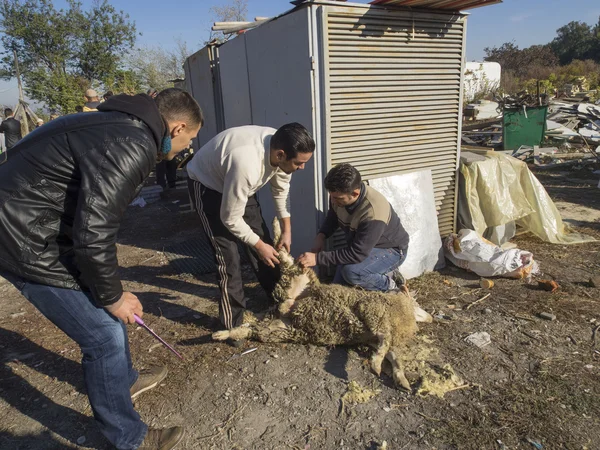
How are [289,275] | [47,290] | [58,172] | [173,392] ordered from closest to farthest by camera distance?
[58,172], [47,290], [173,392], [289,275]

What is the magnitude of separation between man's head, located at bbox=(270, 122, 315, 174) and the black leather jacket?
3.62 feet

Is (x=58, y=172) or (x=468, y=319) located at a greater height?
(x=58, y=172)

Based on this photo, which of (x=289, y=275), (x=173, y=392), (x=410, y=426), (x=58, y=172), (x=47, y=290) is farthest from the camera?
(x=289, y=275)

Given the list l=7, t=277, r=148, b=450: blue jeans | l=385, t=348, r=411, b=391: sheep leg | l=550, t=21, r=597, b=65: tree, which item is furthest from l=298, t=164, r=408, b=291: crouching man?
l=550, t=21, r=597, b=65: tree

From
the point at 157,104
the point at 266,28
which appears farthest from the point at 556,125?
the point at 157,104

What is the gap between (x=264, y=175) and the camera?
310 cm

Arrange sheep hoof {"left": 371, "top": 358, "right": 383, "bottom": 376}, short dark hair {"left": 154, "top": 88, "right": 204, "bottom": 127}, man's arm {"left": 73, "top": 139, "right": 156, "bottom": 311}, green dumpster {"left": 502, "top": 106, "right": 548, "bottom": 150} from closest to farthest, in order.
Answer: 1. man's arm {"left": 73, "top": 139, "right": 156, "bottom": 311}
2. short dark hair {"left": 154, "top": 88, "right": 204, "bottom": 127}
3. sheep hoof {"left": 371, "top": 358, "right": 383, "bottom": 376}
4. green dumpster {"left": 502, "top": 106, "right": 548, "bottom": 150}

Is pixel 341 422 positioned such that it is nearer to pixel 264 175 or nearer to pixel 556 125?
pixel 264 175

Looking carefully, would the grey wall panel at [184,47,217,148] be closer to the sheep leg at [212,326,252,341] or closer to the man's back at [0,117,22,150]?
the man's back at [0,117,22,150]

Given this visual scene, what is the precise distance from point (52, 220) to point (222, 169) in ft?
4.52

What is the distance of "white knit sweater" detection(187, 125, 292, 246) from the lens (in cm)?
286

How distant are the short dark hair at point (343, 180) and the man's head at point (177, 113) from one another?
1430mm

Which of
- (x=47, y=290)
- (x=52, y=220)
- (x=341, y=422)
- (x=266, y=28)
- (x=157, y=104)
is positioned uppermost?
(x=266, y=28)

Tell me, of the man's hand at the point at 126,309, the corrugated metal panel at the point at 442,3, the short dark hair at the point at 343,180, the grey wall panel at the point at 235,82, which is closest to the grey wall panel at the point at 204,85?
the grey wall panel at the point at 235,82
